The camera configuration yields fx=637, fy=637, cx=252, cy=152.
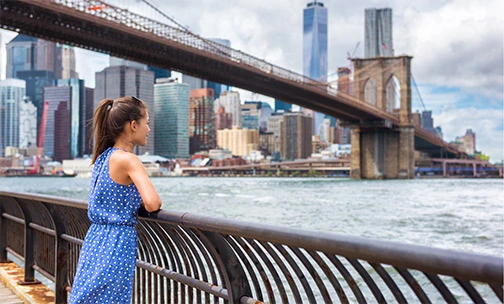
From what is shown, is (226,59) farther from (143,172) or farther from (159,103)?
(159,103)

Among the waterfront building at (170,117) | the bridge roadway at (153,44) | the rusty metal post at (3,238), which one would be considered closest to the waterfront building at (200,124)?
the waterfront building at (170,117)

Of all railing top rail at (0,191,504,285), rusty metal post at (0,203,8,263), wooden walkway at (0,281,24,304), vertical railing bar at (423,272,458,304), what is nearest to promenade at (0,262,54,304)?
wooden walkway at (0,281,24,304)

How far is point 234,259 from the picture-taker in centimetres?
233

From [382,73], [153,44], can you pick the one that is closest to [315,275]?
[153,44]

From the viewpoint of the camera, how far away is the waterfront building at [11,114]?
85.9 m

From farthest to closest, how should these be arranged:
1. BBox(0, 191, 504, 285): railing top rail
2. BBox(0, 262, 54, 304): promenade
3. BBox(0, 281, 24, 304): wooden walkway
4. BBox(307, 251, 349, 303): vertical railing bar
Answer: BBox(0, 281, 24, 304): wooden walkway → BBox(0, 262, 54, 304): promenade → BBox(307, 251, 349, 303): vertical railing bar → BBox(0, 191, 504, 285): railing top rail

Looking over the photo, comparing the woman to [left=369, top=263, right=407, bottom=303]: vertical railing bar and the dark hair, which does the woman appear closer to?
the dark hair

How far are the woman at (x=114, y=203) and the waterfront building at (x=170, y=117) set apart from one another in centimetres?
8227

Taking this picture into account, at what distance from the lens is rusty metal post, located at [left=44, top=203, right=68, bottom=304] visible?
13.8ft

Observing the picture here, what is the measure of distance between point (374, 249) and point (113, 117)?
1325 mm

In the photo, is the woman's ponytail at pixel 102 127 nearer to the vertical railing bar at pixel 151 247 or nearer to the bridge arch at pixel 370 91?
the vertical railing bar at pixel 151 247

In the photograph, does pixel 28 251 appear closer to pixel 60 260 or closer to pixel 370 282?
pixel 60 260

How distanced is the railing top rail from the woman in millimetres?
261

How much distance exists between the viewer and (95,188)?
8.10ft
